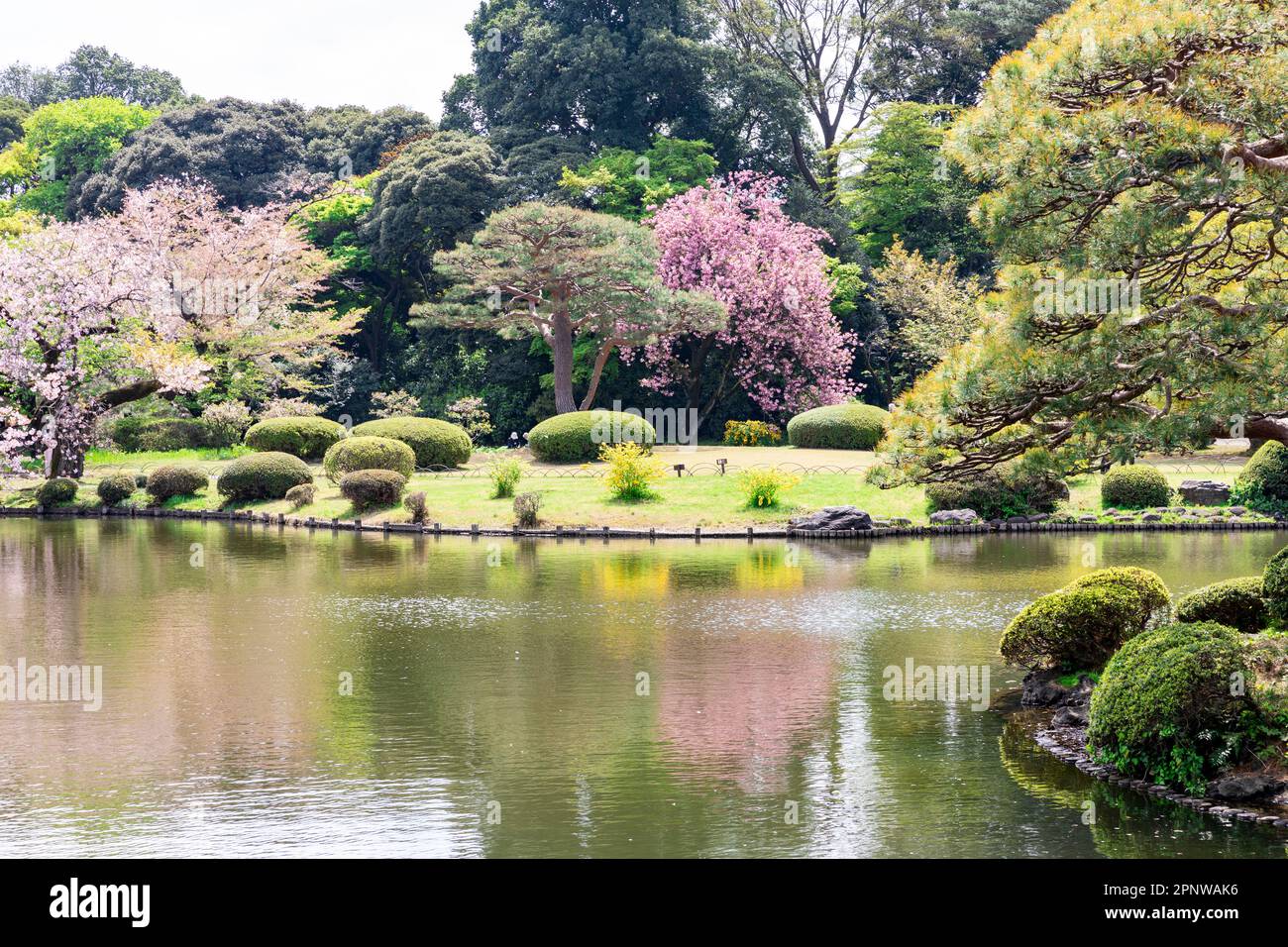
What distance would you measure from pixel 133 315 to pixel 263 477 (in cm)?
614

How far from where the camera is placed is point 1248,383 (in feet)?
36.1

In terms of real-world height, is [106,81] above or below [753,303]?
above

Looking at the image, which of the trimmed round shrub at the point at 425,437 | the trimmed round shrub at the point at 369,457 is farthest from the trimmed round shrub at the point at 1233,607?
the trimmed round shrub at the point at 425,437

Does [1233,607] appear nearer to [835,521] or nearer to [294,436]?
[835,521]

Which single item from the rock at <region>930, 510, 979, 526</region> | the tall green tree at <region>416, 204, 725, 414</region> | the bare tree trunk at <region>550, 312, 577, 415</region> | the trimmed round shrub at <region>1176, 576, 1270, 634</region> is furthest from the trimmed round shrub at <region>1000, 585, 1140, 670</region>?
the bare tree trunk at <region>550, 312, 577, 415</region>

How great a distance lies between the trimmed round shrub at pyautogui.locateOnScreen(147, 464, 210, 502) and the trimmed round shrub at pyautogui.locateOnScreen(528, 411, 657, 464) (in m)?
8.76

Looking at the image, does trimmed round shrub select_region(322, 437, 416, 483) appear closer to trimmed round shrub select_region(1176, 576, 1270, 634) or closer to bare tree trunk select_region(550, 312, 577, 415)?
bare tree trunk select_region(550, 312, 577, 415)

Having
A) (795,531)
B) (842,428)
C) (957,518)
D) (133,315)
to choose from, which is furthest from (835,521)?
(133,315)

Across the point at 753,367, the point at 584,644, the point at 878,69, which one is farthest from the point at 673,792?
the point at 878,69

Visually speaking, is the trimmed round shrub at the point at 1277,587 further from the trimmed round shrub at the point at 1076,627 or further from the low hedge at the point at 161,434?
the low hedge at the point at 161,434

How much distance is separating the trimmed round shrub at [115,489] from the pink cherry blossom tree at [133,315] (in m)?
1.75

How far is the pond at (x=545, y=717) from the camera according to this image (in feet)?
31.8

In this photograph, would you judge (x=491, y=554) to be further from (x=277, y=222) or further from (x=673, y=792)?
(x=277, y=222)

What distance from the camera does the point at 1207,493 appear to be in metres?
29.4
